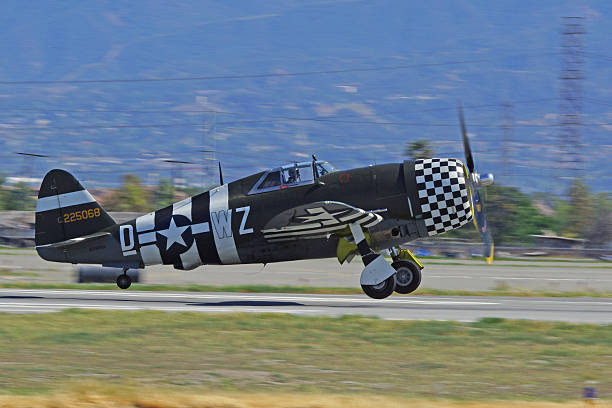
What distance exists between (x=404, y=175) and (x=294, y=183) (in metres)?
2.46

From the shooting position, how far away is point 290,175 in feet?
63.7

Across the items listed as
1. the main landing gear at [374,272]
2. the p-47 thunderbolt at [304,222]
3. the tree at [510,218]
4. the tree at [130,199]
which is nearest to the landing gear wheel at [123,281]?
the p-47 thunderbolt at [304,222]

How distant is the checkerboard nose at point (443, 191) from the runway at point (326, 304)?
79.1 inches

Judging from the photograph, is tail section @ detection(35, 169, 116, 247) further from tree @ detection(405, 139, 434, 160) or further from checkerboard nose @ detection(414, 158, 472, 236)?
tree @ detection(405, 139, 434, 160)

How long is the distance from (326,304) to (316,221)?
1.95 m

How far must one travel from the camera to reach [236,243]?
19.7 m

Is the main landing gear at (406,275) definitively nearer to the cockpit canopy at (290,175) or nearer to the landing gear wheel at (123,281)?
the cockpit canopy at (290,175)

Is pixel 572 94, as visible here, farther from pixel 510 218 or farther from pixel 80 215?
pixel 80 215

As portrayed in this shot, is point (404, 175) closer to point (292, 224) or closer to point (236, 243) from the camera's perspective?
point (292, 224)

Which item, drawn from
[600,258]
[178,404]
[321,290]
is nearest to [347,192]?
[321,290]

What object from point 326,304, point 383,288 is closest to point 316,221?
point 326,304

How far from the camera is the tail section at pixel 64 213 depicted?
2120 centimetres

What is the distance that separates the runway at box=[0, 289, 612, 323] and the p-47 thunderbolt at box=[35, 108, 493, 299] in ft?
2.89

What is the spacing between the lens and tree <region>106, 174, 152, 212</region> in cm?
7700
